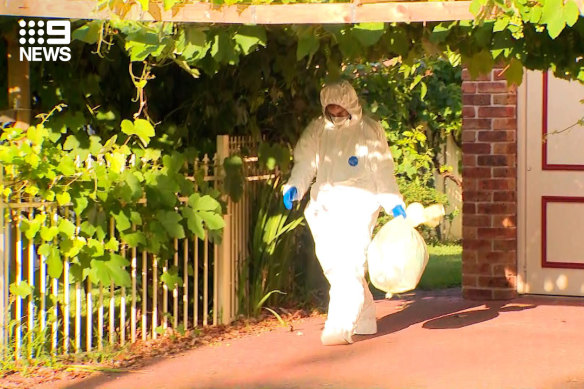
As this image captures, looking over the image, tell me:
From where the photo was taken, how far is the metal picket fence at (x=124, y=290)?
7043 millimetres

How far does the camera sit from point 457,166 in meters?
15.3

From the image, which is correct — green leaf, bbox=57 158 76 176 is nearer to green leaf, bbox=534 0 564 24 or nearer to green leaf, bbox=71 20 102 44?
green leaf, bbox=71 20 102 44

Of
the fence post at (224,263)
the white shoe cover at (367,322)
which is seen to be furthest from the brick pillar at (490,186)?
the fence post at (224,263)

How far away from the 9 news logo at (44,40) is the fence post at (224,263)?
1389 millimetres

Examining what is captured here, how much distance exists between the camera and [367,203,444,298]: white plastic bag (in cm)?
775

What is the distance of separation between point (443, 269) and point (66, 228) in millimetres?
6250

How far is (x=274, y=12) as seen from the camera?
6.43 meters

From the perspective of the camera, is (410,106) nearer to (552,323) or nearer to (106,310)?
(552,323)

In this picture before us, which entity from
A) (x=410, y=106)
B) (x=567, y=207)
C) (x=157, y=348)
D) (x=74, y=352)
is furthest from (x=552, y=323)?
(x=410, y=106)

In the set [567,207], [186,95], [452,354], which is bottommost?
[452,354]

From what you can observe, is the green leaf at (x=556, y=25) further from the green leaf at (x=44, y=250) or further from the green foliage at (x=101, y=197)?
the green leaf at (x=44, y=250)

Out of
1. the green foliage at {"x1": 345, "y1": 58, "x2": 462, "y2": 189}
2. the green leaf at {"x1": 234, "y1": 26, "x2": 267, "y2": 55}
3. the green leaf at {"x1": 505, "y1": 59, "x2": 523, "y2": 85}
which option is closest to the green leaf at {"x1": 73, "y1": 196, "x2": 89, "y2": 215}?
the green leaf at {"x1": 234, "y1": 26, "x2": 267, "y2": 55}

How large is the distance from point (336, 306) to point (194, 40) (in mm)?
2258

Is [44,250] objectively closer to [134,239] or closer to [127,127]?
[134,239]
